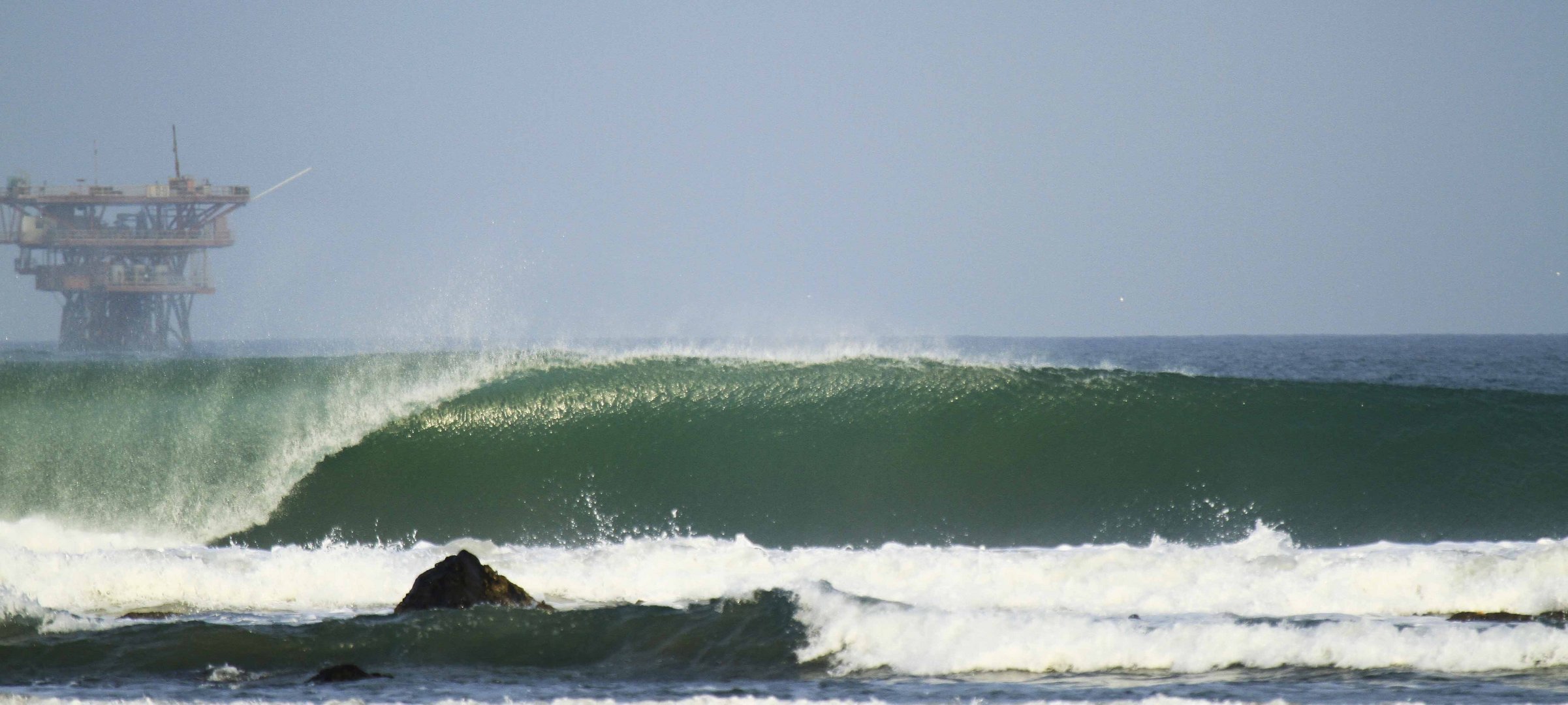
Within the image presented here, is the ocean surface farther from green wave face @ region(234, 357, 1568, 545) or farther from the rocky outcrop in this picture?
the rocky outcrop

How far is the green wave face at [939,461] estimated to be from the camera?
1097 cm

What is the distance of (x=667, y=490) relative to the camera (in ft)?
39.1

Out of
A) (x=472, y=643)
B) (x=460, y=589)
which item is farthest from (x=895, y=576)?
(x=472, y=643)

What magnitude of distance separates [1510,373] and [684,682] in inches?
1807

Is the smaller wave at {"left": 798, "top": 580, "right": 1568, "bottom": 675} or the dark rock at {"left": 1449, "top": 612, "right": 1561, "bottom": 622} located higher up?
the smaller wave at {"left": 798, "top": 580, "right": 1568, "bottom": 675}

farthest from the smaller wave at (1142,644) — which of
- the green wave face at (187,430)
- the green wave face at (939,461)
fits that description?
the green wave face at (187,430)

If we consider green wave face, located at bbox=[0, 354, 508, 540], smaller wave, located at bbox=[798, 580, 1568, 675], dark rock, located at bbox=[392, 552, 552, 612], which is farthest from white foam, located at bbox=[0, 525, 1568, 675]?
green wave face, located at bbox=[0, 354, 508, 540]

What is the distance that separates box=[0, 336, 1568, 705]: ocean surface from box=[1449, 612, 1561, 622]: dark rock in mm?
193

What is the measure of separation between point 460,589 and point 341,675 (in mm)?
1289

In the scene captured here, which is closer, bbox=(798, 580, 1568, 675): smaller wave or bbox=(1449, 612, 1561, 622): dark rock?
bbox=(798, 580, 1568, 675): smaller wave

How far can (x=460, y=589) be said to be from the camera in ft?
23.3

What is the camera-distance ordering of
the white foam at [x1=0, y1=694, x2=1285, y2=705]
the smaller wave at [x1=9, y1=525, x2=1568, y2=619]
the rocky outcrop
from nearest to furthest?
the white foam at [x1=0, y1=694, x2=1285, y2=705], the rocky outcrop, the smaller wave at [x1=9, y1=525, x2=1568, y2=619]

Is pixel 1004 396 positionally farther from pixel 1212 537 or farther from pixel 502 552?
pixel 502 552

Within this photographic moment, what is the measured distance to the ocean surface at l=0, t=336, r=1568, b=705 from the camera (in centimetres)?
605
